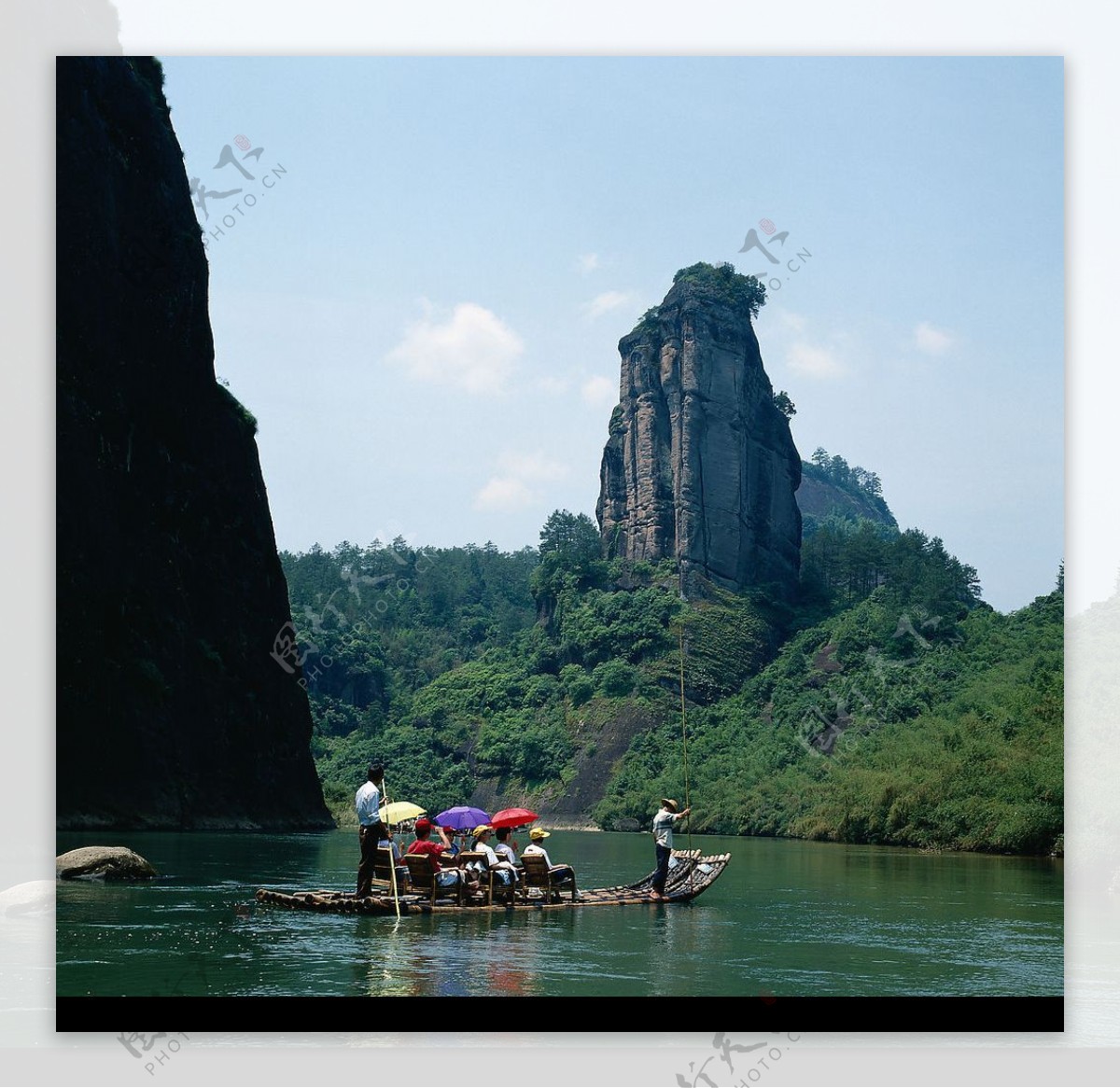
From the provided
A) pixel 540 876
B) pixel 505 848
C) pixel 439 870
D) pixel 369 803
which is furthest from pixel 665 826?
pixel 369 803

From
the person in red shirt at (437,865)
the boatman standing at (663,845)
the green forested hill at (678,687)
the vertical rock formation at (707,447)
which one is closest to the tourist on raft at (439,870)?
the person in red shirt at (437,865)

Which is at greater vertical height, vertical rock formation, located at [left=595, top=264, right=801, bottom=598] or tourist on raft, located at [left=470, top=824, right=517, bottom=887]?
vertical rock formation, located at [left=595, top=264, right=801, bottom=598]

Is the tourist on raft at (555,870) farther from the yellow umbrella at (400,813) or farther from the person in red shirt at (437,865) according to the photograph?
the yellow umbrella at (400,813)

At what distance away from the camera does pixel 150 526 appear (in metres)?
52.9

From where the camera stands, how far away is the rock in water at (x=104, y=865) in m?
27.1

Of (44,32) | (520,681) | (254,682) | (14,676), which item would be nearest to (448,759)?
(520,681)

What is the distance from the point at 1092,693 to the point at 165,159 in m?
39.4

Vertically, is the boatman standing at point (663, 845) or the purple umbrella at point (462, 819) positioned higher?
the purple umbrella at point (462, 819)

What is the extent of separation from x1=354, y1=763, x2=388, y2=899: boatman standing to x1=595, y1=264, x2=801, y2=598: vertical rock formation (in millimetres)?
101429

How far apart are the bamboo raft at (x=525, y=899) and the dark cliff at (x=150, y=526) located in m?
22.9

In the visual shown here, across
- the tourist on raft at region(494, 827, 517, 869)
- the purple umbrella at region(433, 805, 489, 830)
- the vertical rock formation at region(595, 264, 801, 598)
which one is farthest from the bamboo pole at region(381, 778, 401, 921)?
the vertical rock formation at region(595, 264, 801, 598)

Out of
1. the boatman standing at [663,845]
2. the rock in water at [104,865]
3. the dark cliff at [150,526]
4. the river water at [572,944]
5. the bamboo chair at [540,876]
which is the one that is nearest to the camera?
the river water at [572,944]

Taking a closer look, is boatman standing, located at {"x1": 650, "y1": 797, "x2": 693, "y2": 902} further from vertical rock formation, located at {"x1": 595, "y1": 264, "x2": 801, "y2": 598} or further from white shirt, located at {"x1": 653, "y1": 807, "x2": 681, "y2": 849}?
vertical rock formation, located at {"x1": 595, "y1": 264, "x2": 801, "y2": 598}

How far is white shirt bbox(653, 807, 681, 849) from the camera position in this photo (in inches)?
963
